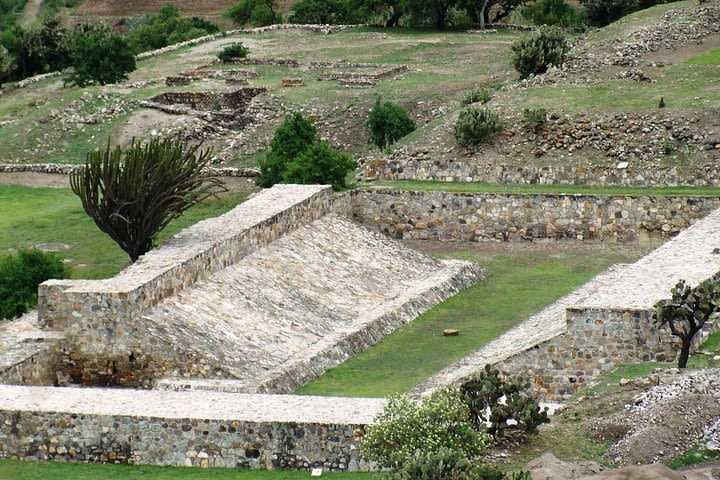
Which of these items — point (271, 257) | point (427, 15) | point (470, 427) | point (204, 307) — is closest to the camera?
point (470, 427)

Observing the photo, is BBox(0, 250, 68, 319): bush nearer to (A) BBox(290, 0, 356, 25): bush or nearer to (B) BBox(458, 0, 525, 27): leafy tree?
(B) BBox(458, 0, 525, 27): leafy tree

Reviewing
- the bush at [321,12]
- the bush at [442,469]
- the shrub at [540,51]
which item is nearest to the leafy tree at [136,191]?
the bush at [442,469]

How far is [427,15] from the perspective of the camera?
7162 centimetres

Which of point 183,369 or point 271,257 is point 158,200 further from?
point 183,369

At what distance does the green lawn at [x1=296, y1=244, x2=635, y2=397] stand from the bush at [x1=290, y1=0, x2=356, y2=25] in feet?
142

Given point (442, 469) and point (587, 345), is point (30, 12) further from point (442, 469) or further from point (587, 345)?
point (442, 469)

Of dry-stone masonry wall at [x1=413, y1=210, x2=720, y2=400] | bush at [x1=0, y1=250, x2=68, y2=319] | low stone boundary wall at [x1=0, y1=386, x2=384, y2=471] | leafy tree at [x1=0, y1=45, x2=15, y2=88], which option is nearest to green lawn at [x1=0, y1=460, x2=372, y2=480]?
low stone boundary wall at [x1=0, y1=386, x2=384, y2=471]

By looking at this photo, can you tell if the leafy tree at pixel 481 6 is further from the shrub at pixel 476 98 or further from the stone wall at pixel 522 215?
the stone wall at pixel 522 215

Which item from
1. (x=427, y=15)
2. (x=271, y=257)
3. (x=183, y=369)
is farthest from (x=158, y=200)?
(x=427, y=15)

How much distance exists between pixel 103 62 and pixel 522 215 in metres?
25.3

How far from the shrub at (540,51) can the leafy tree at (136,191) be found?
672 inches

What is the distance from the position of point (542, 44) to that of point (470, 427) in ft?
94.4

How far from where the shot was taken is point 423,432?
20734mm

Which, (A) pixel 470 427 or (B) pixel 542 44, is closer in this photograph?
(A) pixel 470 427
